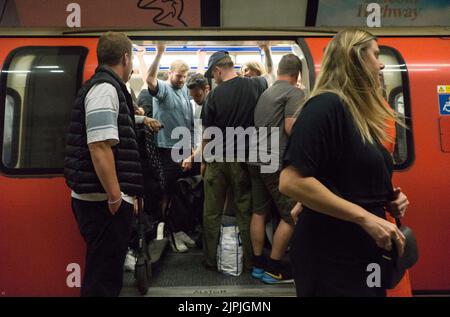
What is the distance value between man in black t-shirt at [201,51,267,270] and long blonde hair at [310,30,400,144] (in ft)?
5.58

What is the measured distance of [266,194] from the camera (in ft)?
9.49

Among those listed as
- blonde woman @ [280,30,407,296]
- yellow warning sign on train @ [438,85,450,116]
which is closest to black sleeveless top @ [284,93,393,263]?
blonde woman @ [280,30,407,296]

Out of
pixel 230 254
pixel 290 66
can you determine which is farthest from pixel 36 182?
pixel 290 66

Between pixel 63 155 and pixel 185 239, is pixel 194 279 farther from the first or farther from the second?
pixel 63 155

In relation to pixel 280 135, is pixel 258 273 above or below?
below

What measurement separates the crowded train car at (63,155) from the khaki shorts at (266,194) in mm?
574

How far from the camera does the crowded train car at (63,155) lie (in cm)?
257

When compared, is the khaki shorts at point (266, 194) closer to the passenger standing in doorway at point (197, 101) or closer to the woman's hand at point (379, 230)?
the passenger standing in doorway at point (197, 101)

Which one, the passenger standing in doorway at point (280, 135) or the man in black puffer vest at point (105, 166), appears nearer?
the man in black puffer vest at point (105, 166)

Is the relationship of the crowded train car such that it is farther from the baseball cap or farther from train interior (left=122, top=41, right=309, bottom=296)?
the baseball cap

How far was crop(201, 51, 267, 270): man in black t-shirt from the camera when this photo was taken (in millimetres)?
2932

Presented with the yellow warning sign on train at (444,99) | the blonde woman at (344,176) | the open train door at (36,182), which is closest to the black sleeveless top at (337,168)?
the blonde woman at (344,176)

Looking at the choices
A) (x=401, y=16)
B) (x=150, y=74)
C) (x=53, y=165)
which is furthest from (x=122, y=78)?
(x=401, y=16)

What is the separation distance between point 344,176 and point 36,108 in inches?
94.2
